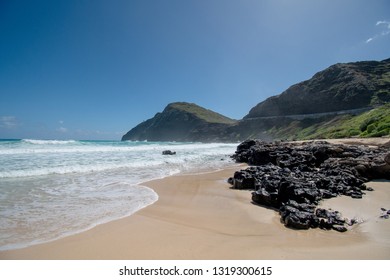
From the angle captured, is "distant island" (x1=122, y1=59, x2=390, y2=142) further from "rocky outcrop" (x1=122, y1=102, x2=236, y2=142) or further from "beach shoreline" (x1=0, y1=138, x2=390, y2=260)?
"beach shoreline" (x1=0, y1=138, x2=390, y2=260)

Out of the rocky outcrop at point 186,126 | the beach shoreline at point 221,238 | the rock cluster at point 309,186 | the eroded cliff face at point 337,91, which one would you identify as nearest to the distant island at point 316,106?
the eroded cliff face at point 337,91

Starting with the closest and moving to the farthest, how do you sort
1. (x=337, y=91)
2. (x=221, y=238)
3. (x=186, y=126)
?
(x=221, y=238) → (x=337, y=91) → (x=186, y=126)

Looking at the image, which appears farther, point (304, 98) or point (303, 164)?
point (304, 98)

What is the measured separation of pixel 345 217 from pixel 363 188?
382 centimetres

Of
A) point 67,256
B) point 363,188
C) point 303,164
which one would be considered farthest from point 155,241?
point 303,164

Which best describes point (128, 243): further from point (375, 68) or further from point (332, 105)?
point (375, 68)

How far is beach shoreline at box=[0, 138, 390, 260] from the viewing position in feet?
14.3

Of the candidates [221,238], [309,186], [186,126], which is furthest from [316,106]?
[221,238]

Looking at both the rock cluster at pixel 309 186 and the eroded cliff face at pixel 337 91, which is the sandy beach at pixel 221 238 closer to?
the rock cluster at pixel 309 186

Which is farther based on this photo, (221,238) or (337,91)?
(337,91)

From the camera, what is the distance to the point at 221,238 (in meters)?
5.17

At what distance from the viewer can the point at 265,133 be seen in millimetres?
103438

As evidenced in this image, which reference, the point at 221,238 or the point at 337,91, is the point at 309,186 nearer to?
the point at 221,238

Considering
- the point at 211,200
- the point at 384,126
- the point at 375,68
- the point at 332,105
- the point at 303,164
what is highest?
the point at 375,68
